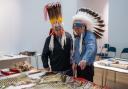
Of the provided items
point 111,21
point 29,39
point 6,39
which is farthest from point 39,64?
point 111,21

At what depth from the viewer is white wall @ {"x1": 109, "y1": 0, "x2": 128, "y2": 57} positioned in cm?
524

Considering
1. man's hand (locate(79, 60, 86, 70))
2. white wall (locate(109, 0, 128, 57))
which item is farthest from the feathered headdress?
white wall (locate(109, 0, 128, 57))

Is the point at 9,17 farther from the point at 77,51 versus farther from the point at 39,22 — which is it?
the point at 77,51

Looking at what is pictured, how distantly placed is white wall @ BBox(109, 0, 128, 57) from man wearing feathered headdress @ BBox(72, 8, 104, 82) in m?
3.07

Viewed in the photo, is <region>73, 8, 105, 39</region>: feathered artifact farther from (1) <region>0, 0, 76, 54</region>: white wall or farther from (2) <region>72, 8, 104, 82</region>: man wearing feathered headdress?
(1) <region>0, 0, 76, 54</region>: white wall

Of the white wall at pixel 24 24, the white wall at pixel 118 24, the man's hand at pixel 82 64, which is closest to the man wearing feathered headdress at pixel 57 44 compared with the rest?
the man's hand at pixel 82 64

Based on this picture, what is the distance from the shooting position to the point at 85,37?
234 cm

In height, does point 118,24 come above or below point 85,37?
above

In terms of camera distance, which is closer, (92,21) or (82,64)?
(82,64)

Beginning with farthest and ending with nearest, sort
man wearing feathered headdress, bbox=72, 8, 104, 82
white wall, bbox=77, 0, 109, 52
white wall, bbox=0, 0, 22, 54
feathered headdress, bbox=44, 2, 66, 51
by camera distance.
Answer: white wall, bbox=77, 0, 109, 52, white wall, bbox=0, 0, 22, 54, feathered headdress, bbox=44, 2, 66, 51, man wearing feathered headdress, bbox=72, 8, 104, 82

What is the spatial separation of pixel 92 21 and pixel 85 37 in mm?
212

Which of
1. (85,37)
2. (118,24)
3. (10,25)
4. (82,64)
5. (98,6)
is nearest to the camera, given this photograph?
(82,64)

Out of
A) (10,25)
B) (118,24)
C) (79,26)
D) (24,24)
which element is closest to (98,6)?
(118,24)

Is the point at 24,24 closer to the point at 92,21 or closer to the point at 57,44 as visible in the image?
the point at 57,44
